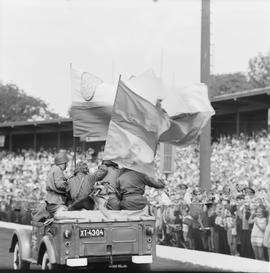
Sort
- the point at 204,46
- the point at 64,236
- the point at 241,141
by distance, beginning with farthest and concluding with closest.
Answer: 1. the point at 241,141
2. the point at 204,46
3. the point at 64,236

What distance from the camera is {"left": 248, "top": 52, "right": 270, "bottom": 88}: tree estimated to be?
79.0 metres

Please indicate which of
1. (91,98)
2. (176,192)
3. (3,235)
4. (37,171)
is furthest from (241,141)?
(91,98)

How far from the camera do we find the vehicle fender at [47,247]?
35.3 ft

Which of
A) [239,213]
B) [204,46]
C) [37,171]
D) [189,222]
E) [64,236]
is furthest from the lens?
[37,171]

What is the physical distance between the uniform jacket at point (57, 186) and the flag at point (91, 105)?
1.05 m

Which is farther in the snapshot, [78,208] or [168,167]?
[168,167]

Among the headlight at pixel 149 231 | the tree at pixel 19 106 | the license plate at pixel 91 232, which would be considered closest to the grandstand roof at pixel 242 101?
the headlight at pixel 149 231

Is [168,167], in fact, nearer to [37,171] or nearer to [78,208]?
[78,208]

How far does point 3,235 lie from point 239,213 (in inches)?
430

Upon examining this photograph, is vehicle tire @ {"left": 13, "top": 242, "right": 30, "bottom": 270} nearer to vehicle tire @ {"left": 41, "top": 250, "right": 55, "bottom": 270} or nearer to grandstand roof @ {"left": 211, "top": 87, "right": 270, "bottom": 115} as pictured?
vehicle tire @ {"left": 41, "top": 250, "right": 55, "bottom": 270}

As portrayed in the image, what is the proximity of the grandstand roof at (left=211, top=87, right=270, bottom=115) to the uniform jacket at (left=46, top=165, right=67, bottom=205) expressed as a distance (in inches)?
594

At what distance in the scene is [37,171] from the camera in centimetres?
3566

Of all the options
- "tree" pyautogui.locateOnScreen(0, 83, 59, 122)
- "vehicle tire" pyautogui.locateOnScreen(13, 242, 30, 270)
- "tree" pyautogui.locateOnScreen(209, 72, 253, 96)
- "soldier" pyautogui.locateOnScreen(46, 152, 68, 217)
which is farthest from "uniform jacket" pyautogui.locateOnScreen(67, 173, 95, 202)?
"tree" pyautogui.locateOnScreen(0, 83, 59, 122)

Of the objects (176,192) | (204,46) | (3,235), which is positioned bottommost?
(3,235)
